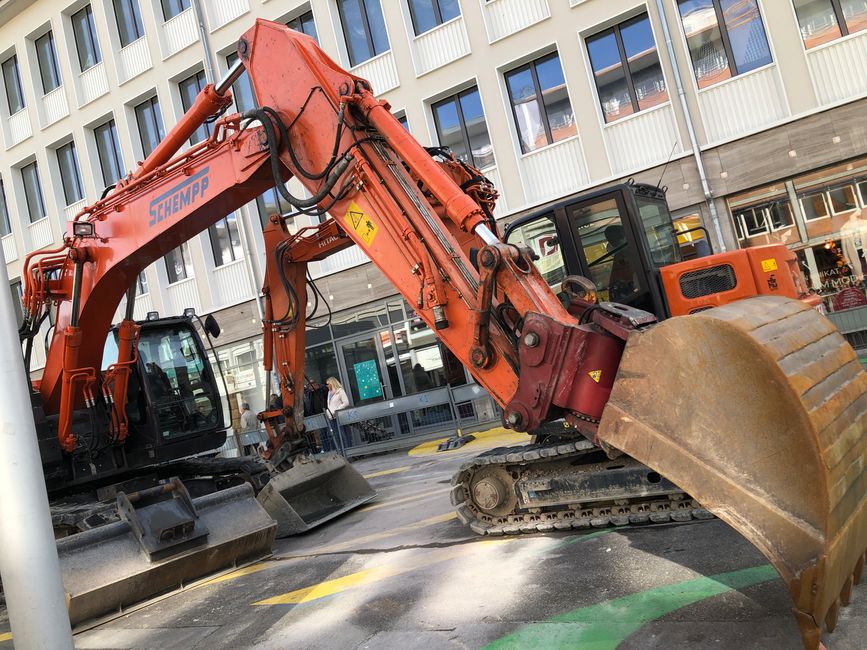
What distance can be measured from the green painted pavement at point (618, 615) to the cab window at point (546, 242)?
4299 mm

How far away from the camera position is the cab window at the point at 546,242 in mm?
7609

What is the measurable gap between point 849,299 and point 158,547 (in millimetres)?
12242

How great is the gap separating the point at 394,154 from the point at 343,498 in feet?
14.8

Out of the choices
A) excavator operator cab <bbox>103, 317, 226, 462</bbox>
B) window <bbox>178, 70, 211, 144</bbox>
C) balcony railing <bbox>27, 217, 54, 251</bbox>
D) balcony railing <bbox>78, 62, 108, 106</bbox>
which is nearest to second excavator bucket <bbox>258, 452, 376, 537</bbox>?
excavator operator cab <bbox>103, 317, 226, 462</bbox>

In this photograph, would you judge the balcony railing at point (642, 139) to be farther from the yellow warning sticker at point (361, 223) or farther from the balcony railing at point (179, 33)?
the balcony railing at point (179, 33)

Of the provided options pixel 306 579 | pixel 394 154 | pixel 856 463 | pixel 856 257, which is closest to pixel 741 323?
pixel 856 463

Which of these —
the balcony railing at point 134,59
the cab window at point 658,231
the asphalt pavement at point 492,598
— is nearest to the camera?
the asphalt pavement at point 492,598

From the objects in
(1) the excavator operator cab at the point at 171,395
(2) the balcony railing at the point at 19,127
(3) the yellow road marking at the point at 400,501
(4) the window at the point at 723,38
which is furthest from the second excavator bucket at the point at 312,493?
(2) the balcony railing at the point at 19,127

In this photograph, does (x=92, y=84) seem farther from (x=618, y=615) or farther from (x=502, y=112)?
(x=618, y=615)

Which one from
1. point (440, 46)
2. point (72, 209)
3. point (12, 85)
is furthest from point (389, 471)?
point (12, 85)

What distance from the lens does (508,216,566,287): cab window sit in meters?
7.61

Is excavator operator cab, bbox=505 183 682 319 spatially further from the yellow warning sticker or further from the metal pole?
the metal pole

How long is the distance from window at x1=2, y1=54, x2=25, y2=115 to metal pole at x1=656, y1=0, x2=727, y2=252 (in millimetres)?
20519

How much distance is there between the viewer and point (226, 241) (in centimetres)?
1938
